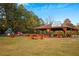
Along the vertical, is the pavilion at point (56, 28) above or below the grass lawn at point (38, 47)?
above

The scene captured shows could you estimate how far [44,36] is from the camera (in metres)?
3.00

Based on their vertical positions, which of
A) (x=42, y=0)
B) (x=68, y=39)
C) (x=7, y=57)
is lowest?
(x=7, y=57)

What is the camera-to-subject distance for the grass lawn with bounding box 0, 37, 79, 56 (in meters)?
2.93

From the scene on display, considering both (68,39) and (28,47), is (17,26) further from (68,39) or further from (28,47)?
(68,39)

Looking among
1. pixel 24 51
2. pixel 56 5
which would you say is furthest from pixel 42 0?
pixel 24 51

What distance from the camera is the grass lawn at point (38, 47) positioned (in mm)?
2932

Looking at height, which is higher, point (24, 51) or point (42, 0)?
point (42, 0)

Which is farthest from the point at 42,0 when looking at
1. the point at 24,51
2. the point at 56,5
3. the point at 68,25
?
the point at 24,51

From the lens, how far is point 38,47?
117 inches

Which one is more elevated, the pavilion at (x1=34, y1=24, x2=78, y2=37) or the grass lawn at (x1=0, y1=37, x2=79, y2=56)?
the pavilion at (x1=34, y1=24, x2=78, y2=37)

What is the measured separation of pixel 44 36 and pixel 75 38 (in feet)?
1.09

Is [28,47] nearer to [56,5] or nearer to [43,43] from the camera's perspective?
[43,43]

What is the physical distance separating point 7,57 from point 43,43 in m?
0.41

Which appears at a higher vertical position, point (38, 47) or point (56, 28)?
point (56, 28)
